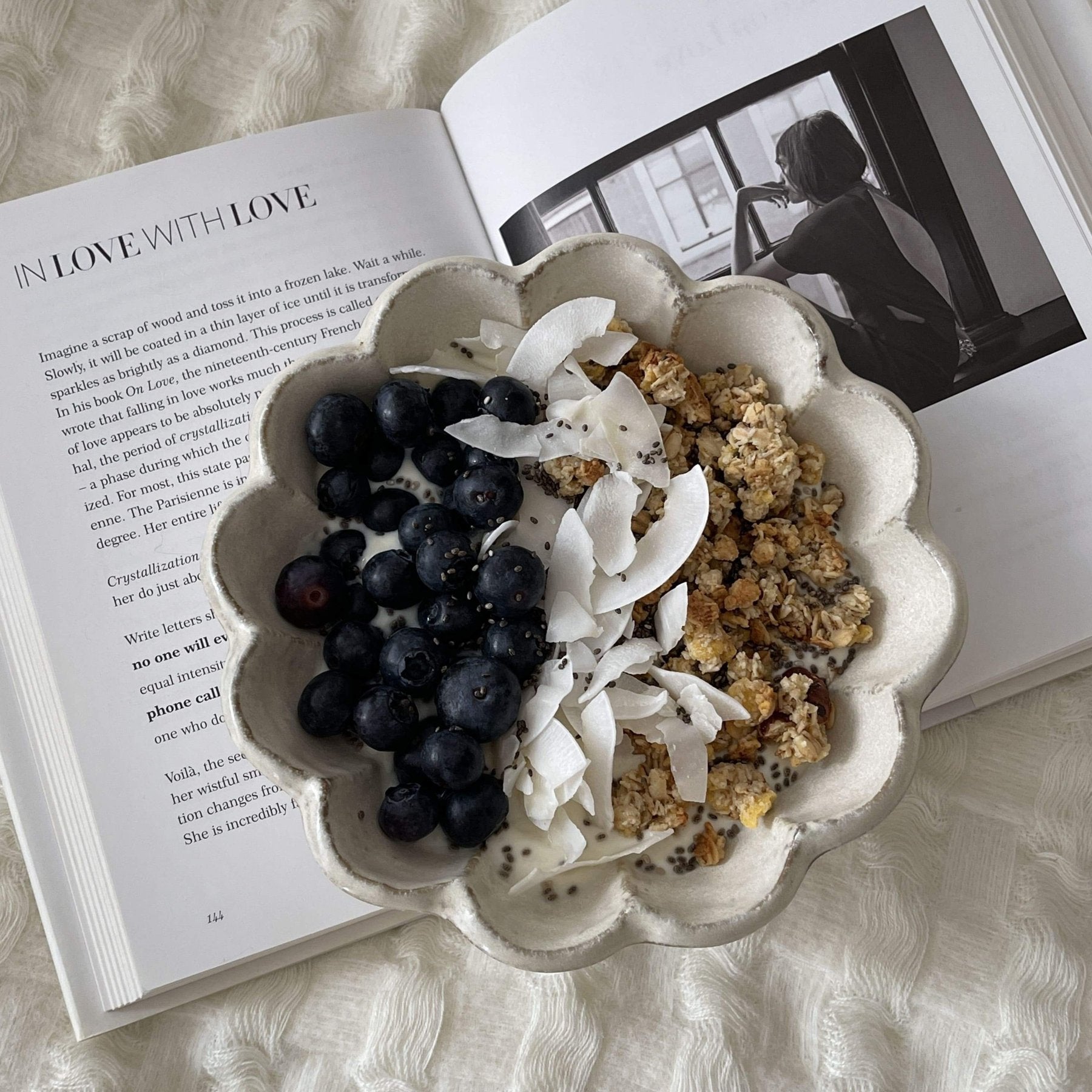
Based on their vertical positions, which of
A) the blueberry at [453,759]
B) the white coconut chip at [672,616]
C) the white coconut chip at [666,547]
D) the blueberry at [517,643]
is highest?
the white coconut chip at [666,547]

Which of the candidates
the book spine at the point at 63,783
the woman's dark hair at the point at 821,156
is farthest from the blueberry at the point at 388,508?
the woman's dark hair at the point at 821,156

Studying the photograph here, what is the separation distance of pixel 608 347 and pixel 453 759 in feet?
1.01

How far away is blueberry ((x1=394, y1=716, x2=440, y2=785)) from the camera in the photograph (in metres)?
0.64

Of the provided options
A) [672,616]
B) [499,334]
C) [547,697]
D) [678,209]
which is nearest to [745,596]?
[672,616]

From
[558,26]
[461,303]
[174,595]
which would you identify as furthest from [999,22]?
[174,595]

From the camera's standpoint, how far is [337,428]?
65 cm

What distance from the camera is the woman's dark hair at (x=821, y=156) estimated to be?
82 centimetres

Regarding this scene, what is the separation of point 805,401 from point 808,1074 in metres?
0.57

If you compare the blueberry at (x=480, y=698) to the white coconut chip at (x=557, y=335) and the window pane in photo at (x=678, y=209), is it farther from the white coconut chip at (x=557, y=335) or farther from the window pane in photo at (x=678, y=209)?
the window pane in photo at (x=678, y=209)

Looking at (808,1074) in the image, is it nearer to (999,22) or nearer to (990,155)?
(990,155)

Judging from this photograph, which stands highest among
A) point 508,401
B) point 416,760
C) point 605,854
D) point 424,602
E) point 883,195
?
point 883,195

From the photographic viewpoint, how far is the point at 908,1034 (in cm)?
80

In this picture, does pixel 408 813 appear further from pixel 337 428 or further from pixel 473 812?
pixel 337 428

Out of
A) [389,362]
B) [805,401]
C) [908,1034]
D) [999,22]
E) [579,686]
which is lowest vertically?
[908,1034]
